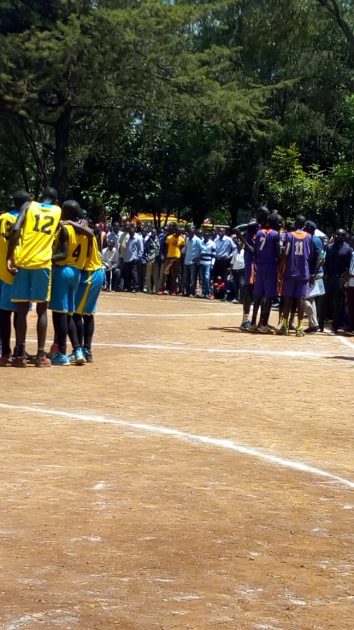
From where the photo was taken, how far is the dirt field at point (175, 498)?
5066 mm

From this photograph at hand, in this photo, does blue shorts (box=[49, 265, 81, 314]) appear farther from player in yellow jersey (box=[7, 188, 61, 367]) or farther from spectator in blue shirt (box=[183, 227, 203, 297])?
spectator in blue shirt (box=[183, 227, 203, 297])

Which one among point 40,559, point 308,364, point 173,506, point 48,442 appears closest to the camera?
point 40,559

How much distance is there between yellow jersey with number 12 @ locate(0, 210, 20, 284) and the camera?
40.3ft

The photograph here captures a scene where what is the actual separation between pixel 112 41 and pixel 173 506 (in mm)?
25421

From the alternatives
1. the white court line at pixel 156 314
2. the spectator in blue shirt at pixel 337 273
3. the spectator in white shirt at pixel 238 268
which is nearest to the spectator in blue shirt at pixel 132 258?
the spectator in white shirt at pixel 238 268

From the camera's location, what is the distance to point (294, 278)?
17.3 metres

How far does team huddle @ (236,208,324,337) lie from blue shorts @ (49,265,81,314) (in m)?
5.04

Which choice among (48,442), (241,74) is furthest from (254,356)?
(241,74)

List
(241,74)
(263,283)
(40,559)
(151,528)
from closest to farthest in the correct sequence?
(40,559) → (151,528) → (263,283) → (241,74)

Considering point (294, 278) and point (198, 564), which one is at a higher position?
point (294, 278)

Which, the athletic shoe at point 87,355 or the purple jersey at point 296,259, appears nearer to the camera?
the athletic shoe at point 87,355

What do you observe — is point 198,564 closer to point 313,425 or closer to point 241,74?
point 313,425

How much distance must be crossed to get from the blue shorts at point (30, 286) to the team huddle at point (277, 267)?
5.55 meters

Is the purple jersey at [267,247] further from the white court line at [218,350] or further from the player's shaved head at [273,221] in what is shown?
the white court line at [218,350]
